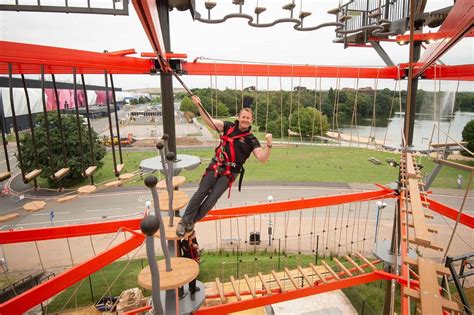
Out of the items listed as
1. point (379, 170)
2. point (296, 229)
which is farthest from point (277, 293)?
point (379, 170)

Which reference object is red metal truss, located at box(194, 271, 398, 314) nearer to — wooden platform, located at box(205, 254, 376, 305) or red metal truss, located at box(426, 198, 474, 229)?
wooden platform, located at box(205, 254, 376, 305)

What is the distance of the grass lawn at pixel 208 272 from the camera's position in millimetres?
7223

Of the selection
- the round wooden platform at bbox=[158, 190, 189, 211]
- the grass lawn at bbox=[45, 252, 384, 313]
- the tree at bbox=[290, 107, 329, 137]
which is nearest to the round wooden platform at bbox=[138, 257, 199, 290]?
the round wooden platform at bbox=[158, 190, 189, 211]

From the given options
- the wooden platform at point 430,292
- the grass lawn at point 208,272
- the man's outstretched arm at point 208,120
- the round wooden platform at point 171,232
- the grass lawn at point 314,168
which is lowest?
the grass lawn at point 208,272

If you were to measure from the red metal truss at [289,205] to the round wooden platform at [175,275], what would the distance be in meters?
1.89

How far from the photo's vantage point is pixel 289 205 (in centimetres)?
500

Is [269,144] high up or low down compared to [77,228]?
up

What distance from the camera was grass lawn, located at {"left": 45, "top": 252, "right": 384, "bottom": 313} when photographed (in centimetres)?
722

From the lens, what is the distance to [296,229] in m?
11.1

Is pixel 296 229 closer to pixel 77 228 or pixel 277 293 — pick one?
pixel 277 293

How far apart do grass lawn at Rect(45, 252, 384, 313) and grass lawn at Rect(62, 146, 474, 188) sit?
7.67 metres

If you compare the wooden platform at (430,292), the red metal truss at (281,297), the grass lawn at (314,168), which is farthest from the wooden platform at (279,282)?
the grass lawn at (314,168)

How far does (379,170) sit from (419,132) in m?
3.75

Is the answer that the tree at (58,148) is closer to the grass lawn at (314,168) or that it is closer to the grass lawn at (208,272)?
the grass lawn at (314,168)
